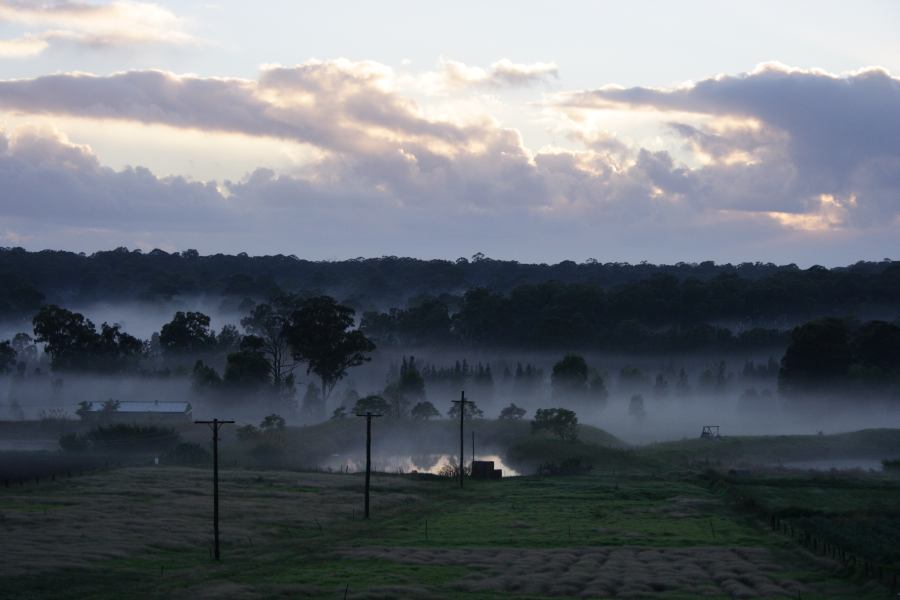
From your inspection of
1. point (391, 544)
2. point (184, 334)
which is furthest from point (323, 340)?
point (391, 544)

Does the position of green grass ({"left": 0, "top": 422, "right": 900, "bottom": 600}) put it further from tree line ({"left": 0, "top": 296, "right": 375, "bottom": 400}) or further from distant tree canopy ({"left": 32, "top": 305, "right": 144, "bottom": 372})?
distant tree canopy ({"left": 32, "top": 305, "right": 144, "bottom": 372})

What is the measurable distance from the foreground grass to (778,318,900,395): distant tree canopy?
69.7 meters

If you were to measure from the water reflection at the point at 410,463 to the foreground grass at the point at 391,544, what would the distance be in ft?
70.7

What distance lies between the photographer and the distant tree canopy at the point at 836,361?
156m

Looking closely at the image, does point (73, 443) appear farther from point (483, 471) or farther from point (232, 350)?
point (232, 350)

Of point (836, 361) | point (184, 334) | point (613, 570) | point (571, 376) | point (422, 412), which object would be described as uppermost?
point (184, 334)

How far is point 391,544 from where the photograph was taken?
6359 cm

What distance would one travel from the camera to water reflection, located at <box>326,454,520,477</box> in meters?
117

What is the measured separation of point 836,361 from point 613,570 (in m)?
112

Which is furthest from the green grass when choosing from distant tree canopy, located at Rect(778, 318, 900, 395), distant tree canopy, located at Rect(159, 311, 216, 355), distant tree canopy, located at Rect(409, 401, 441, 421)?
distant tree canopy, located at Rect(159, 311, 216, 355)

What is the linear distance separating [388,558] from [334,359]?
106 metres

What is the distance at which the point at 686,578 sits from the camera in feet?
174

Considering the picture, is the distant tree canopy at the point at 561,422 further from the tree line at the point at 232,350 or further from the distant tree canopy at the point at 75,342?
the distant tree canopy at the point at 75,342

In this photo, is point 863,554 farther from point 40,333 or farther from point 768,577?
point 40,333
